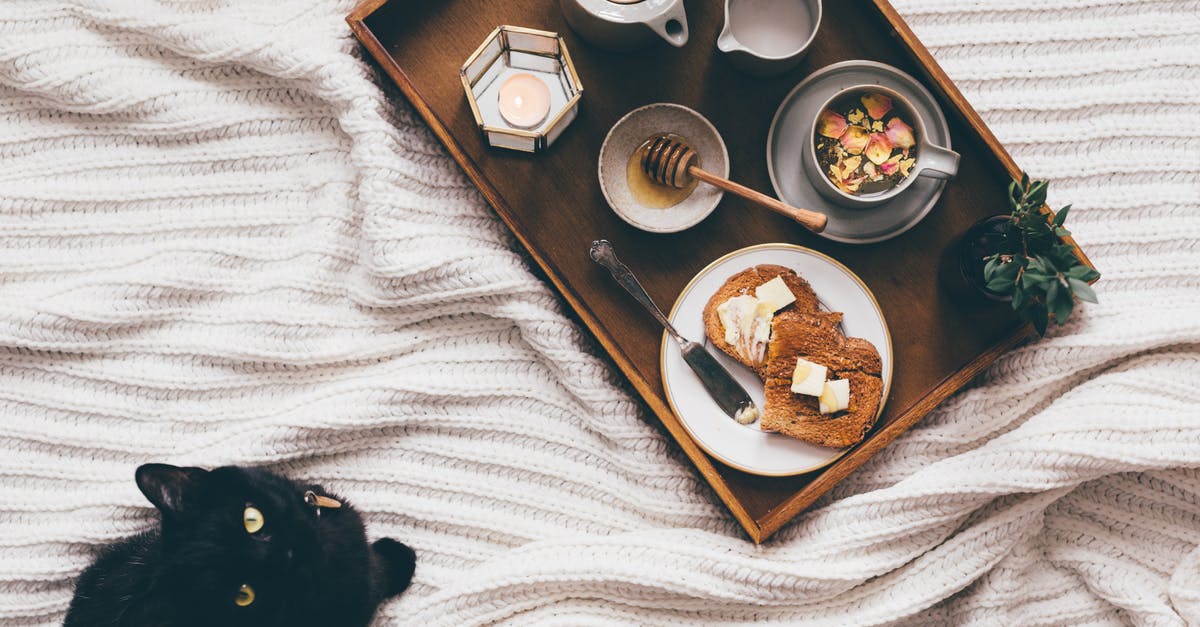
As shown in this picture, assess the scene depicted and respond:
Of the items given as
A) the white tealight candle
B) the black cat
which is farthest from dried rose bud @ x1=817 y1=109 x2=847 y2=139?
the black cat

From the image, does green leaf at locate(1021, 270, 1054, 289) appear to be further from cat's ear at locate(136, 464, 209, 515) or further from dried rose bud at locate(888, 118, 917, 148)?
cat's ear at locate(136, 464, 209, 515)

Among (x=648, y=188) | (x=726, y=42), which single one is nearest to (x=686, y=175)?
(x=648, y=188)

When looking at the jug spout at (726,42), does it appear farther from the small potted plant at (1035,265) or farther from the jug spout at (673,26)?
the small potted plant at (1035,265)

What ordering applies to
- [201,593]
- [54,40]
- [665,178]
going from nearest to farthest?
[201,593], [665,178], [54,40]

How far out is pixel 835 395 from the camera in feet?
3.07

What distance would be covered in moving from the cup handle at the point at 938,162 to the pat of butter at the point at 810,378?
9.8 inches

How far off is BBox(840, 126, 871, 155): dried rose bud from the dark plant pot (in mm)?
158

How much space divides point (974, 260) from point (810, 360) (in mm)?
215

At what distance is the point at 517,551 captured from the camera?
1.01m

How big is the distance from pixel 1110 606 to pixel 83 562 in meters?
1.31

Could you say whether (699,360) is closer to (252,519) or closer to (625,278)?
(625,278)

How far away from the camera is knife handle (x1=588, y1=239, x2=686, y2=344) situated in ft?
3.10

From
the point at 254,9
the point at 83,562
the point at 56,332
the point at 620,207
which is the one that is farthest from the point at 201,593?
the point at 254,9

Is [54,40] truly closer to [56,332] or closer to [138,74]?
[138,74]
